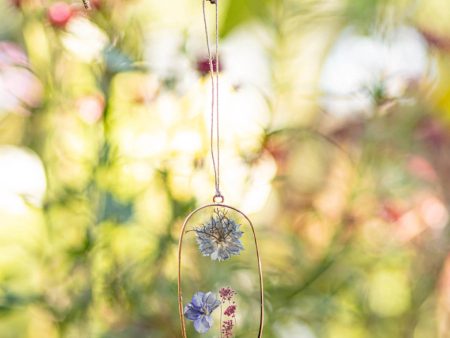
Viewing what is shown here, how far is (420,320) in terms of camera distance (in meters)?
1.02

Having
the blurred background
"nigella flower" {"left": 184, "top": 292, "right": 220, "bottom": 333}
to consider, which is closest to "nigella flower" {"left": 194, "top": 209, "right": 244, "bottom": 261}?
"nigella flower" {"left": 184, "top": 292, "right": 220, "bottom": 333}

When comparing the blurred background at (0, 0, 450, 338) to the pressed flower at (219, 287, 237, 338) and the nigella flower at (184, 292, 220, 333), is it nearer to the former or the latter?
the pressed flower at (219, 287, 237, 338)

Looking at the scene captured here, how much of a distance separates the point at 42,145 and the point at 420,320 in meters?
0.70

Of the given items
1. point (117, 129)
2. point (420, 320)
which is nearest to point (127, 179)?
point (117, 129)

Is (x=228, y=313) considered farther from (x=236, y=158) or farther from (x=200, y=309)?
(x=236, y=158)

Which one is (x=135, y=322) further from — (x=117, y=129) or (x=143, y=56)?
(x=143, y=56)

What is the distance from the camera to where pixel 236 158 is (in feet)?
3.26

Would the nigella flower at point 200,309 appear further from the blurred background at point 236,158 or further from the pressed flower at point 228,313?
the blurred background at point 236,158

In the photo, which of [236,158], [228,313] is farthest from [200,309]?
[236,158]

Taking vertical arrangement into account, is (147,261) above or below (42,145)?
below

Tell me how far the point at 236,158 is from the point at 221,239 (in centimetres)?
23

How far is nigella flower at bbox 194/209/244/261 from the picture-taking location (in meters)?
0.80

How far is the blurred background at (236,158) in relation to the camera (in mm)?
962

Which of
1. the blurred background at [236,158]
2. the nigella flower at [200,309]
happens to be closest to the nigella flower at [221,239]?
the nigella flower at [200,309]
